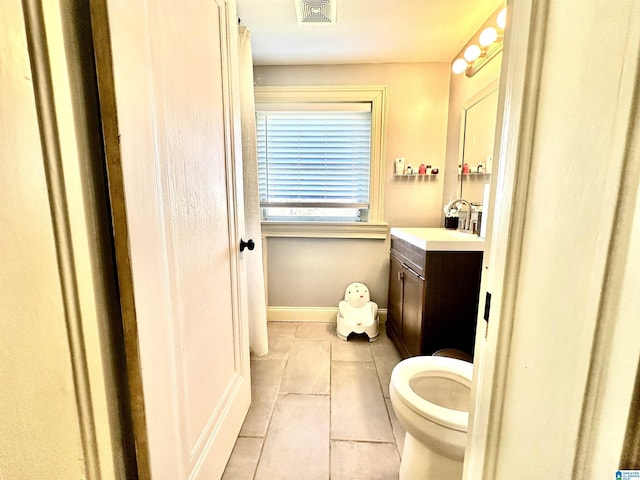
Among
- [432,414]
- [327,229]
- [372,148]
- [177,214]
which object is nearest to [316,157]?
[372,148]

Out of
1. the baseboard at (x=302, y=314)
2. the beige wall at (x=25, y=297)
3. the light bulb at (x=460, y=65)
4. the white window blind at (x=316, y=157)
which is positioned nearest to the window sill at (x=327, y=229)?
the white window blind at (x=316, y=157)

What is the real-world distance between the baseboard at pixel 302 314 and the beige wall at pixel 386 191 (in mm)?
46

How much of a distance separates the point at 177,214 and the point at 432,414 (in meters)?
1.00

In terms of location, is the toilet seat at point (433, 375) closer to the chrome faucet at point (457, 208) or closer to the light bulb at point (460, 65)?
the chrome faucet at point (457, 208)

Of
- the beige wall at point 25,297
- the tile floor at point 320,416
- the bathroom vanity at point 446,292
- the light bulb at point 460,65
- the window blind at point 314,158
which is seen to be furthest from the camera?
the window blind at point 314,158

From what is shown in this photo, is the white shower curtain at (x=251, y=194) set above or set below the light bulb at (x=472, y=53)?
below

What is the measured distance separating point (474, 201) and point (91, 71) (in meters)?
2.03

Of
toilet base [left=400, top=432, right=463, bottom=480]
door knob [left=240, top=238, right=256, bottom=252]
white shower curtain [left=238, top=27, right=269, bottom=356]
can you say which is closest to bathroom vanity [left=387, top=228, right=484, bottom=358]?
toilet base [left=400, top=432, right=463, bottom=480]

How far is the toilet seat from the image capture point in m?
0.88

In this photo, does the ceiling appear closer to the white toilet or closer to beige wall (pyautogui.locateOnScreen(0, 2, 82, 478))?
beige wall (pyautogui.locateOnScreen(0, 2, 82, 478))

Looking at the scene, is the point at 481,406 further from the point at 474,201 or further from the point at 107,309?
the point at 474,201

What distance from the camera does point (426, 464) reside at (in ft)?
3.16

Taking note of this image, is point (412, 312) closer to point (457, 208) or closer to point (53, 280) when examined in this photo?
point (457, 208)

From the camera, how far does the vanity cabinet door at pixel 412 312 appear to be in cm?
161
